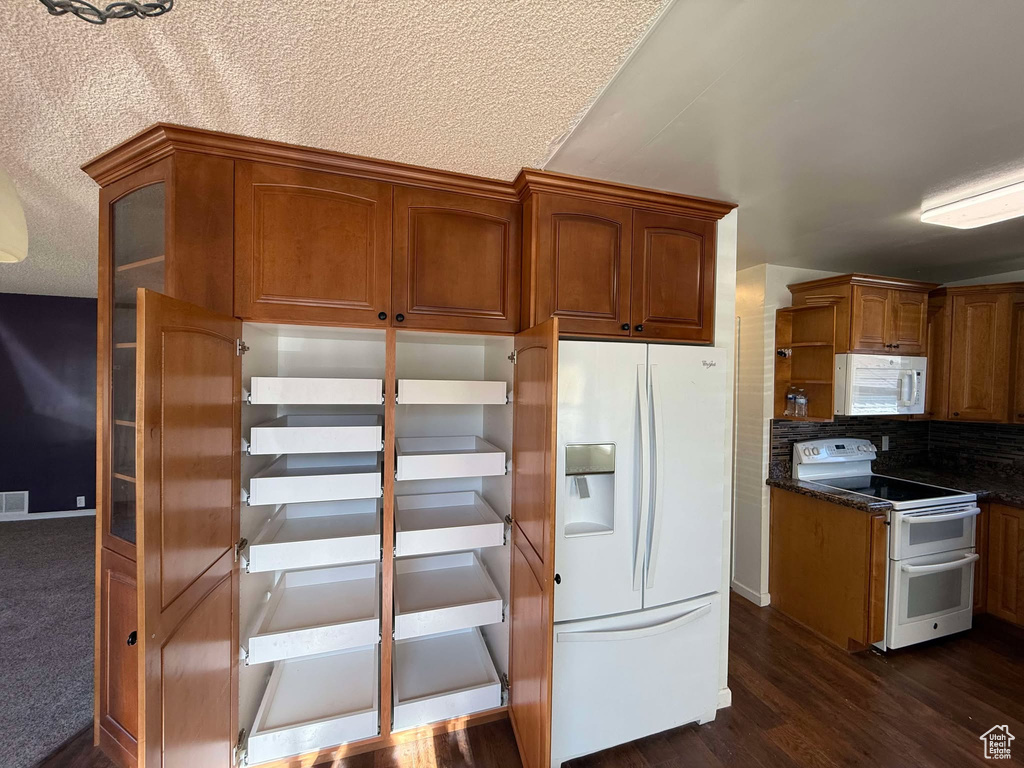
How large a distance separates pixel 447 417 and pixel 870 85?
204 centimetres

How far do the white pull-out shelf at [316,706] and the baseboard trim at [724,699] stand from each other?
1.62 meters

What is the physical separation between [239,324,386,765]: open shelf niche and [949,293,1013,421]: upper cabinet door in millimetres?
3980

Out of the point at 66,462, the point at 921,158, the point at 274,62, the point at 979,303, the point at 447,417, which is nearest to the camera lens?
the point at 274,62

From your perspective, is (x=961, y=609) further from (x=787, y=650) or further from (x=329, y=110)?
(x=329, y=110)

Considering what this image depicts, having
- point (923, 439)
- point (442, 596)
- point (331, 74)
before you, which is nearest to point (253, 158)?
point (331, 74)

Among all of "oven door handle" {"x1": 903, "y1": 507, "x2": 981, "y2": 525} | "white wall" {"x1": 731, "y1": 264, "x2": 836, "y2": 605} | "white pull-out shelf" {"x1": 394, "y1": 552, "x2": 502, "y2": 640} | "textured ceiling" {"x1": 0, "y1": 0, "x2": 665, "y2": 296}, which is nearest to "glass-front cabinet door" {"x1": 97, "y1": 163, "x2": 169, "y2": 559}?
"textured ceiling" {"x1": 0, "y1": 0, "x2": 665, "y2": 296}

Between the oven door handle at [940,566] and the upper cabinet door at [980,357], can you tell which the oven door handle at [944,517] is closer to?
the oven door handle at [940,566]

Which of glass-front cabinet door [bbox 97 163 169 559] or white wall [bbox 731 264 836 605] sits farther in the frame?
white wall [bbox 731 264 836 605]

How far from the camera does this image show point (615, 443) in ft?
5.40

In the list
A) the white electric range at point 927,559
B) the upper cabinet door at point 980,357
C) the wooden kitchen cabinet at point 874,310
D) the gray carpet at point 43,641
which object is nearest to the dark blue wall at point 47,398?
the gray carpet at point 43,641

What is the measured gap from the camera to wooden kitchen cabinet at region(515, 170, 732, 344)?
1647 mm

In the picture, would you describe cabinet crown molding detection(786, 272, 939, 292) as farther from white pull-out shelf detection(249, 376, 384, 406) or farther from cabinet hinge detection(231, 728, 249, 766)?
cabinet hinge detection(231, 728, 249, 766)

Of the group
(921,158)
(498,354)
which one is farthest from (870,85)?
(498,354)

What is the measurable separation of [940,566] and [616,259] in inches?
109
